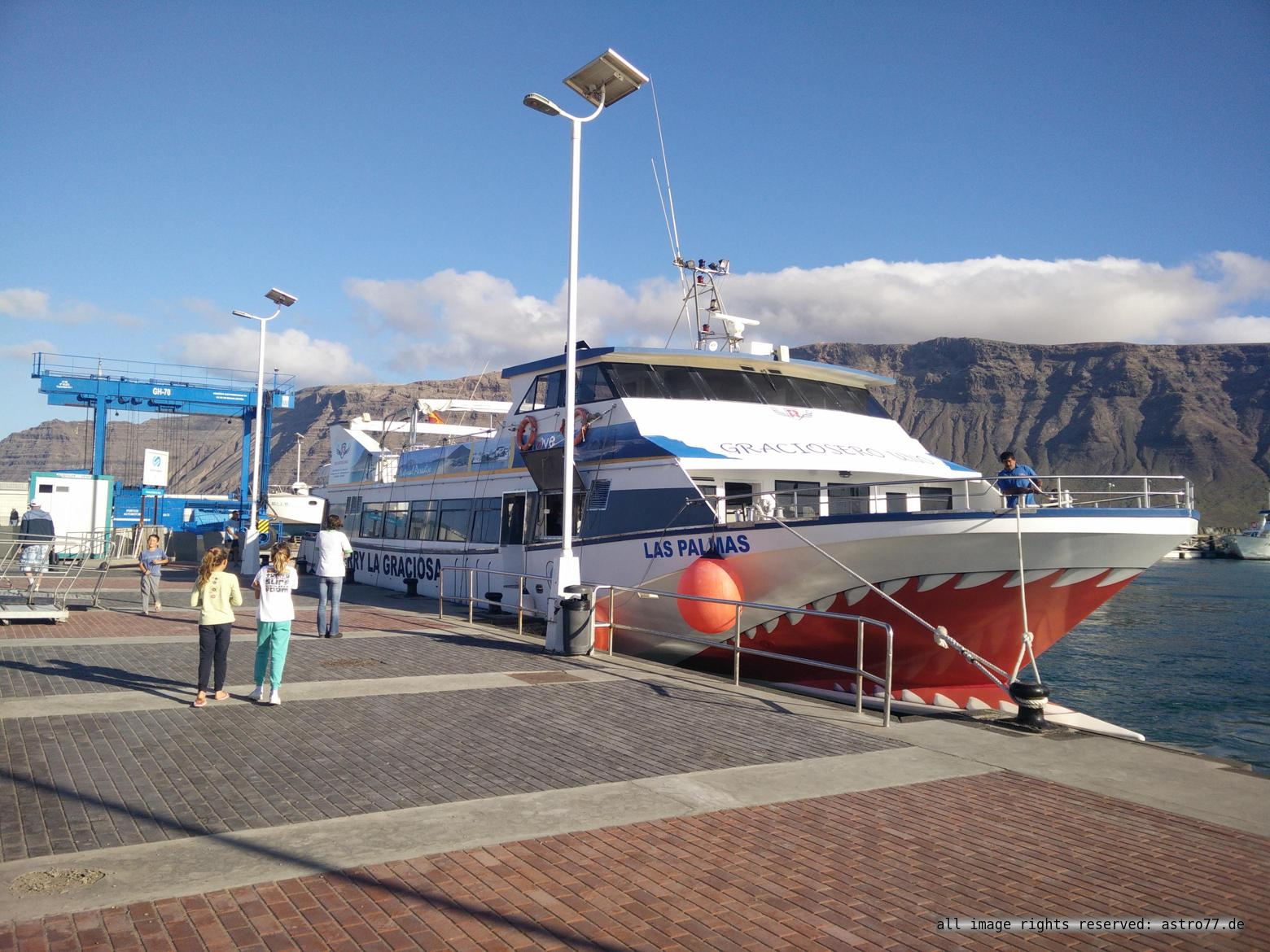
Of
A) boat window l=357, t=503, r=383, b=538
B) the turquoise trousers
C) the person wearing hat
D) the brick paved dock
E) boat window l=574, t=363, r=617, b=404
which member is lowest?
the brick paved dock

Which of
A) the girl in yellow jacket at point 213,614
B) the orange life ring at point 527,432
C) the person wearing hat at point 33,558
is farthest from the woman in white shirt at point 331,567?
the orange life ring at point 527,432

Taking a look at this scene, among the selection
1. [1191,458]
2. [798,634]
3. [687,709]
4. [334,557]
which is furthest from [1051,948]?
[1191,458]

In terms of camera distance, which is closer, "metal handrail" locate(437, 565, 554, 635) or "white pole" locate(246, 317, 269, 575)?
"metal handrail" locate(437, 565, 554, 635)

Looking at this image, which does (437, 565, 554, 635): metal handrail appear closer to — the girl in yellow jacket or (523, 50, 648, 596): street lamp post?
(523, 50, 648, 596): street lamp post

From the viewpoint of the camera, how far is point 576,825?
555cm

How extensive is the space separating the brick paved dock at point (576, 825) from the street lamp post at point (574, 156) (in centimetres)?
325

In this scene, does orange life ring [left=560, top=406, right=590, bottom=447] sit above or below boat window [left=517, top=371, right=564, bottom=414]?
below

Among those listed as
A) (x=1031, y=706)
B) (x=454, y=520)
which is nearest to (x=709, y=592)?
(x=1031, y=706)

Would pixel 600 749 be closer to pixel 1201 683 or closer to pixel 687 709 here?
pixel 687 709

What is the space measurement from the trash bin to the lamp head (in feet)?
21.7

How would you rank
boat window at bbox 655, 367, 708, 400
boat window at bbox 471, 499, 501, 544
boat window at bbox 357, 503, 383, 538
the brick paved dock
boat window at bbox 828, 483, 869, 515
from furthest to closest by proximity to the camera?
boat window at bbox 357, 503, 383, 538
boat window at bbox 471, 499, 501, 544
boat window at bbox 655, 367, 708, 400
boat window at bbox 828, 483, 869, 515
the brick paved dock

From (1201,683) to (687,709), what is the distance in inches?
706

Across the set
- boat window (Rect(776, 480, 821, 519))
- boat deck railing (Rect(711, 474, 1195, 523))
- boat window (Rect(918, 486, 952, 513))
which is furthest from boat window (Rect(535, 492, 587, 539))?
boat window (Rect(918, 486, 952, 513))

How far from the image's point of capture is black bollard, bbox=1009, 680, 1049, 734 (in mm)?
8609
